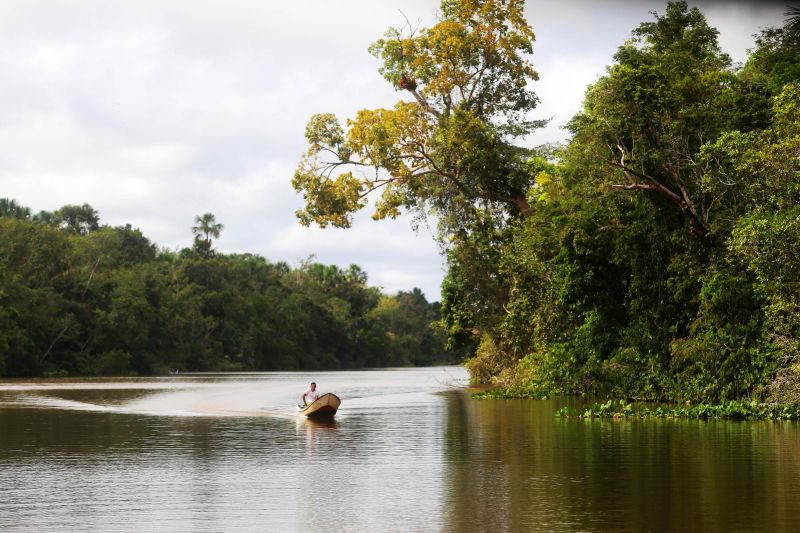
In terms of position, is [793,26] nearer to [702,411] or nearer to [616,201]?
[616,201]

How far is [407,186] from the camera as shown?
4756 centimetres

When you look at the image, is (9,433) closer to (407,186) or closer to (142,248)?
(407,186)

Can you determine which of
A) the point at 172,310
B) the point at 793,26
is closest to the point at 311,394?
the point at 793,26

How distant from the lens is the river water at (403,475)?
42.4 feet

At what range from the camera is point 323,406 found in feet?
103

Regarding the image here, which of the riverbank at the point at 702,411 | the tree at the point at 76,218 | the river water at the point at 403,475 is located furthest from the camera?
the tree at the point at 76,218

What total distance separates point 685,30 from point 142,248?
90717mm

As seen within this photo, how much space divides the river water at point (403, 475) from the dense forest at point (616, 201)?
170 inches

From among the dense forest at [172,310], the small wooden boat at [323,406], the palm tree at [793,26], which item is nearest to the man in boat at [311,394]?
the small wooden boat at [323,406]

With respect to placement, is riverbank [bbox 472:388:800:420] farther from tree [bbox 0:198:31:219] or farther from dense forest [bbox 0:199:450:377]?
tree [bbox 0:198:31:219]

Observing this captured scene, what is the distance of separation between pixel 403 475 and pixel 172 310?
3857 inches

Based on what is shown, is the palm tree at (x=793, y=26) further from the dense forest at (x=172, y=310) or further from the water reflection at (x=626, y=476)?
the dense forest at (x=172, y=310)

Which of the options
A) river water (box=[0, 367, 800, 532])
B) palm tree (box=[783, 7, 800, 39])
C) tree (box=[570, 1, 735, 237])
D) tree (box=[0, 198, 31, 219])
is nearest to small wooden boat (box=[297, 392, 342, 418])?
river water (box=[0, 367, 800, 532])

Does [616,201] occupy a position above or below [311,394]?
above
